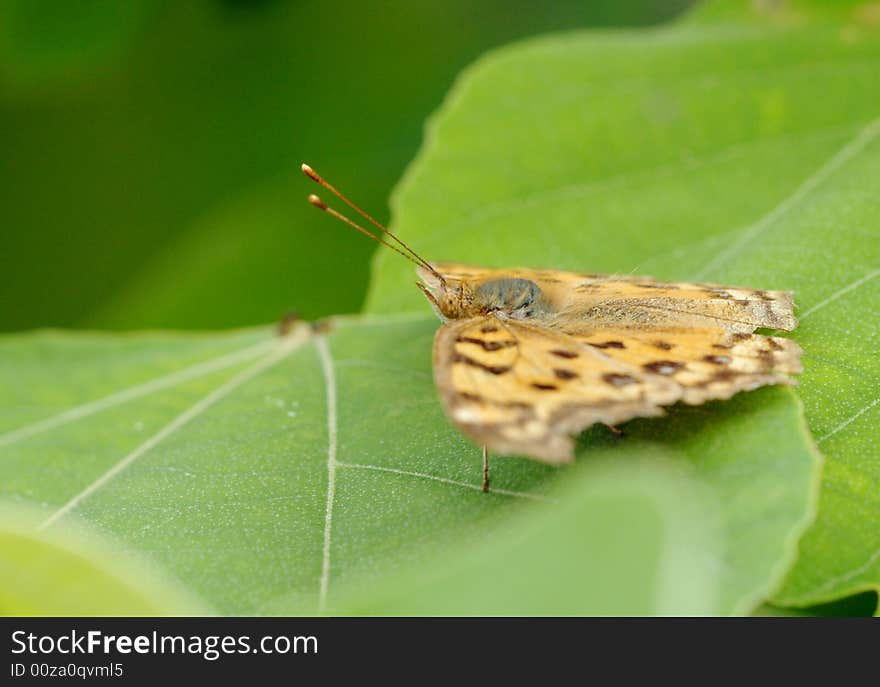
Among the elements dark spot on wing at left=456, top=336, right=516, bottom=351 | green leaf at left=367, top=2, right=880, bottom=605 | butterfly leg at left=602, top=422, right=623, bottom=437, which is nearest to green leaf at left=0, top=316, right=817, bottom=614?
butterfly leg at left=602, top=422, right=623, bottom=437

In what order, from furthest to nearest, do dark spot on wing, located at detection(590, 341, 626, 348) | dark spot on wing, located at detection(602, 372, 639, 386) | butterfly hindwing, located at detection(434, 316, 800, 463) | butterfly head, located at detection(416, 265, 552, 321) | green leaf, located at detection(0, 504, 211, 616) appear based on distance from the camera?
butterfly head, located at detection(416, 265, 552, 321) → dark spot on wing, located at detection(590, 341, 626, 348) → dark spot on wing, located at detection(602, 372, 639, 386) → butterfly hindwing, located at detection(434, 316, 800, 463) → green leaf, located at detection(0, 504, 211, 616)

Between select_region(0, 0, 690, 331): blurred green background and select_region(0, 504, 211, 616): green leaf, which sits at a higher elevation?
select_region(0, 0, 690, 331): blurred green background

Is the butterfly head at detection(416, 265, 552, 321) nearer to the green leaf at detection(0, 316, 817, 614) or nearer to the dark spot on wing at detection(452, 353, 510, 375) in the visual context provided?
the green leaf at detection(0, 316, 817, 614)

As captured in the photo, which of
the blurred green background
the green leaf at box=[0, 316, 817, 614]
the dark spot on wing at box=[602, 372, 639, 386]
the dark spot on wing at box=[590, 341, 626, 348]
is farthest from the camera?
the blurred green background

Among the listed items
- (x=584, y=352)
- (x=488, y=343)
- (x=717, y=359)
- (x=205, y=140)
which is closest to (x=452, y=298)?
(x=488, y=343)

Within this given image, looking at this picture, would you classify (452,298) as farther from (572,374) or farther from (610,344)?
(572,374)

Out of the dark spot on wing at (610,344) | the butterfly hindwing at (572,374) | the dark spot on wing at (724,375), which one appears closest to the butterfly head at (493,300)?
the butterfly hindwing at (572,374)
